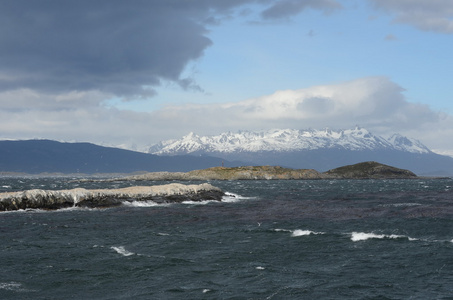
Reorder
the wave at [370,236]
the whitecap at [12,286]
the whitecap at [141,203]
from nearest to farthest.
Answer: the whitecap at [12,286] < the wave at [370,236] < the whitecap at [141,203]

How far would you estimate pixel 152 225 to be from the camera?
151 ft

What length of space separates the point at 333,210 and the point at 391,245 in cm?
2591

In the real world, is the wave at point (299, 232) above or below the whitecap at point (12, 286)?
above

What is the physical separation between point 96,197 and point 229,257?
42.9m

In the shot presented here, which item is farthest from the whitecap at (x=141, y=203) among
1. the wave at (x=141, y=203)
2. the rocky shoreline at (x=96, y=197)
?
the rocky shoreline at (x=96, y=197)

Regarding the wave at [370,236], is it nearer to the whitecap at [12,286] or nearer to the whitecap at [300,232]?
the whitecap at [300,232]

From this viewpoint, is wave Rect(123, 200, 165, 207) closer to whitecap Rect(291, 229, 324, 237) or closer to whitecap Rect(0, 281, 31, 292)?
whitecap Rect(291, 229, 324, 237)

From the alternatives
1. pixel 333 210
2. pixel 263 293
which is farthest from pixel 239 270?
pixel 333 210

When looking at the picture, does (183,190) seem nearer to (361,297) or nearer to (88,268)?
(88,268)

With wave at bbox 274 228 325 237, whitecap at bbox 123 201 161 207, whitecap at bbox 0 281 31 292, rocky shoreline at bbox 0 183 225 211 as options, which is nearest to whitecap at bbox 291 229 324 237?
wave at bbox 274 228 325 237

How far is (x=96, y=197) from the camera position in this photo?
6894 cm

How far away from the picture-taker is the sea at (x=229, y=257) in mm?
23109

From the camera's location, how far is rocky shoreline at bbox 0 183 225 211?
6297cm

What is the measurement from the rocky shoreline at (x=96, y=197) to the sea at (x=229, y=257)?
12867mm
